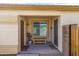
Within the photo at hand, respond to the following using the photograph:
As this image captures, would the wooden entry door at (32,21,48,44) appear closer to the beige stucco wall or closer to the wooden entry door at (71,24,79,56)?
the beige stucco wall

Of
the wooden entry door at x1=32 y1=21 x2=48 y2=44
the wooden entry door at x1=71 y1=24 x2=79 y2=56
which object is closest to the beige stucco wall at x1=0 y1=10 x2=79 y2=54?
the wooden entry door at x1=71 y1=24 x2=79 y2=56

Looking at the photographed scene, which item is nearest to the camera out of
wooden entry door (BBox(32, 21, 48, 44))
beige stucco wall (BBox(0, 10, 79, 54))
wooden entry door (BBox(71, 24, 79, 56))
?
wooden entry door (BBox(71, 24, 79, 56))

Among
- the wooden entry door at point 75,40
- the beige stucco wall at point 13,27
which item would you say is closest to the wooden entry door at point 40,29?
the beige stucco wall at point 13,27

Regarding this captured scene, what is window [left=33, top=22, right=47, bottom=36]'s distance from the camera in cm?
1559

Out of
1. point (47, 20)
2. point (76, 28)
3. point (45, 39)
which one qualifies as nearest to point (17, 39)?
point (76, 28)

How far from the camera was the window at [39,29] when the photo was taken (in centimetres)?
1559

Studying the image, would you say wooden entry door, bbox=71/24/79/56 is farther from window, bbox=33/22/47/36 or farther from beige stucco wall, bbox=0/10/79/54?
window, bbox=33/22/47/36

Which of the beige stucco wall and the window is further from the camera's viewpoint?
the window

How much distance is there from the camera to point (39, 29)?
15680 mm

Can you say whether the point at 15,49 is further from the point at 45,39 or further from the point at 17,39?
the point at 45,39

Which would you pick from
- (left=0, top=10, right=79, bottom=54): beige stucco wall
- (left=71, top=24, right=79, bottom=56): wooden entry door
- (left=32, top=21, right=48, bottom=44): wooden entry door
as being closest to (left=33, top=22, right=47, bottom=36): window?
(left=32, top=21, right=48, bottom=44): wooden entry door

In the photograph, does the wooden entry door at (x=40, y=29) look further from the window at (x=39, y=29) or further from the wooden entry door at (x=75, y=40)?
the wooden entry door at (x=75, y=40)

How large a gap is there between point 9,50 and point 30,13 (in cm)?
228

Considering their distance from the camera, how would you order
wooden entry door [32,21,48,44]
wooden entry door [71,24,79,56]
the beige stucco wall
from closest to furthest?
wooden entry door [71,24,79,56], the beige stucco wall, wooden entry door [32,21,48,44]
